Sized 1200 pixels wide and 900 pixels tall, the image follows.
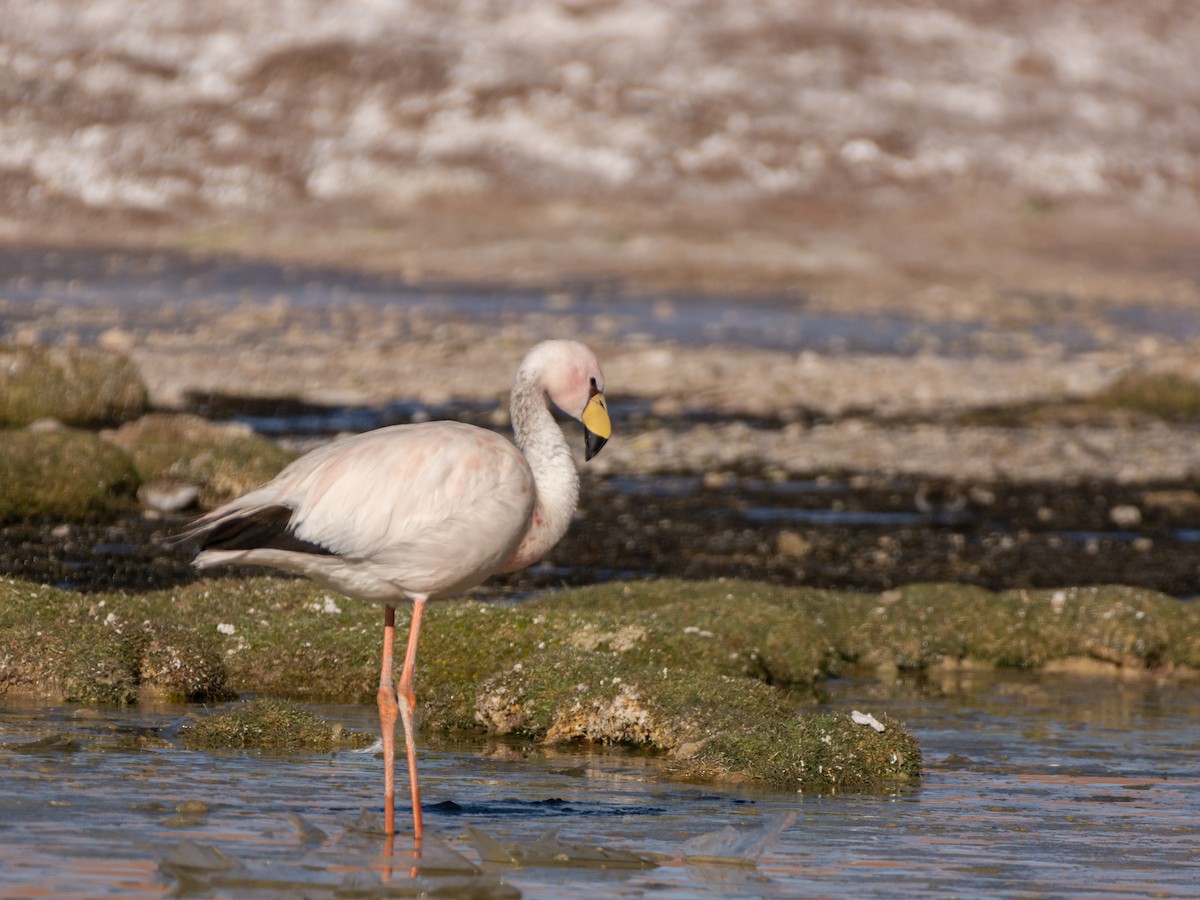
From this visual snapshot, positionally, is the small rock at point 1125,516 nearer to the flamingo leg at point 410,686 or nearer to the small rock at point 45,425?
the small rock at point 45,425

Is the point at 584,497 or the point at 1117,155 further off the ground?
the point at 1117,155

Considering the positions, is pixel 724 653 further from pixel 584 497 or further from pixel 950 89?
pixel 950 89

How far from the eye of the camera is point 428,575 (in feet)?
33.6

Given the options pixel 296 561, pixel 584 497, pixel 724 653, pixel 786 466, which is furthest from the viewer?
pixel 786 466

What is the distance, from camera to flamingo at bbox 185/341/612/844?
9.98m

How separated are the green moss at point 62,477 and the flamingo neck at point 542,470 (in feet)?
33.6

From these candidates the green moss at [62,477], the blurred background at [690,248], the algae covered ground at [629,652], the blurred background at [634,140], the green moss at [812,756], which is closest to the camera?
the green moss at [812,756]

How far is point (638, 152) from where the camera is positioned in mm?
69312

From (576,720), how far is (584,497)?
430 inches

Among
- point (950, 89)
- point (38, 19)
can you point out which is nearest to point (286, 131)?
point (38, 19)

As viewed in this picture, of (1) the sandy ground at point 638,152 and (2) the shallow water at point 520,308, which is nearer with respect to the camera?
(2) the shallow water at point 520,308

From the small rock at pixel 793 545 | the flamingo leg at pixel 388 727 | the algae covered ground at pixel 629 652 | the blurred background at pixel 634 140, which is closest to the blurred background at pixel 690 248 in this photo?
the small rock at pixel 793 545

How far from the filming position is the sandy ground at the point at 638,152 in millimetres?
55906

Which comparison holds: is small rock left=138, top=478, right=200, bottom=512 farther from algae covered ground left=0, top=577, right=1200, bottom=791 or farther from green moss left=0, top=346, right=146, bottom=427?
algae covered ground left=0, top=577, right=1200, bottom=791
